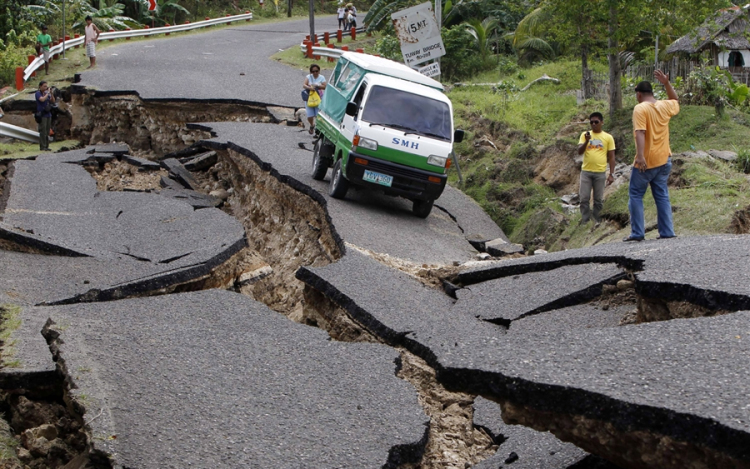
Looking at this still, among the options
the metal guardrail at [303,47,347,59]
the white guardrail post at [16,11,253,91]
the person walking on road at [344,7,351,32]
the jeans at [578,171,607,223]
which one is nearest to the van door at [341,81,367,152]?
the jeans at [578,171,607,223]

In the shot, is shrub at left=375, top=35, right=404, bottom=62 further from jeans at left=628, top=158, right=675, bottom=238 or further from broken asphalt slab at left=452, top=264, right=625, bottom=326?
broken asphalt slab at left=452, top=264, right=625, bottom=326

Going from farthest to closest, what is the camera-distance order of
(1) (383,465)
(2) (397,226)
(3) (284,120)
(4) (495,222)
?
1. (3) (284,120)
2. (4) (495,222)
3. (2) (397,226)
4. (1) (383,465)

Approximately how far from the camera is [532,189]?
1523 cm

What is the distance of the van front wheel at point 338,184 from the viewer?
495 inches

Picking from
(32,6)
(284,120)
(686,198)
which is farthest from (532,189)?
(32,6)

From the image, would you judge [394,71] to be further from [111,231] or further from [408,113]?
[111,231]

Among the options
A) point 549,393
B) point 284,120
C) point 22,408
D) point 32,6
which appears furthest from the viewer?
point 32,6

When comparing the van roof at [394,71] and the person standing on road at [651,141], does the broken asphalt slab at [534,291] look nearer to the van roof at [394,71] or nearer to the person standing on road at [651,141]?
the person standing on road at [651,141]

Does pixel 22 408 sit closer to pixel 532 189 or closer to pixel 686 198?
pixel 686 198

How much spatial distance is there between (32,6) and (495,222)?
24788 millimetres

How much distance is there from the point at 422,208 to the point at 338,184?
5.17ft

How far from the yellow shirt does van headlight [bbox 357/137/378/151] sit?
315 centimetres

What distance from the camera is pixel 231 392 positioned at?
5906 millimetres

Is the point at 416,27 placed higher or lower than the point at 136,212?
higher
